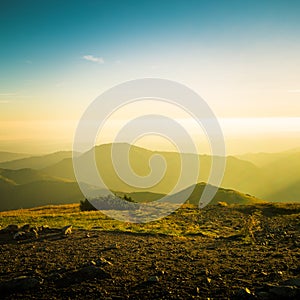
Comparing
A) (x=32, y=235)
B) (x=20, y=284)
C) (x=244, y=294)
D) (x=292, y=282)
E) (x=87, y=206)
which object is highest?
(x=292, y=282)

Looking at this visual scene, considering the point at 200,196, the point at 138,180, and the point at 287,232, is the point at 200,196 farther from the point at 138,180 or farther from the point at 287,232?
the point at 287,232

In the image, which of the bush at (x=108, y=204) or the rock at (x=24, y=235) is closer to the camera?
the rock at (x=24, y=235)

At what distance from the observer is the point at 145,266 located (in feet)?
33.2

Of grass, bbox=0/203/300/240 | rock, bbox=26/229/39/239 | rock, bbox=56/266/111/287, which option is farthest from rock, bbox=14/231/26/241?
rock, bbox=56/266/111/287

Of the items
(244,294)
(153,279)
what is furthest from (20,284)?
(244,294)

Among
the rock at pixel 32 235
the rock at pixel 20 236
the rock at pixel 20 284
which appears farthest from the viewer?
the rock at pixel 32 235

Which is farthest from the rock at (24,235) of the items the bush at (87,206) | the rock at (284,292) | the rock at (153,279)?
the bush at (87,206)

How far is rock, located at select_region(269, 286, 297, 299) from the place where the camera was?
748 centimetres

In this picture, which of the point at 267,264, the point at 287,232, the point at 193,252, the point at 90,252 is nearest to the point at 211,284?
the point at 267,264

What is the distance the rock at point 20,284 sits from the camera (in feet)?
27.3

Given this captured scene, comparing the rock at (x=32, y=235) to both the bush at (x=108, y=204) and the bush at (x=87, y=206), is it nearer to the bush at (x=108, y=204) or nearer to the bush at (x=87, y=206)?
the bush at (x=108, y=204)

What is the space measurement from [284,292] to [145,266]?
4.29 m

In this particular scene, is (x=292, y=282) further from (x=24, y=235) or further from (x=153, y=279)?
(x=24, y=235)

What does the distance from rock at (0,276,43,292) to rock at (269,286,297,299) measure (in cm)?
616
